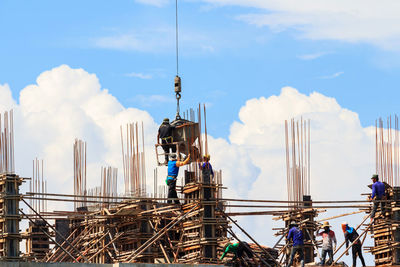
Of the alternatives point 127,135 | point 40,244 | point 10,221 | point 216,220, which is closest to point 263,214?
point 216,220

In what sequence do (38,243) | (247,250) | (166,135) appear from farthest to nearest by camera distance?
(38,243), (166,135), (247,250)

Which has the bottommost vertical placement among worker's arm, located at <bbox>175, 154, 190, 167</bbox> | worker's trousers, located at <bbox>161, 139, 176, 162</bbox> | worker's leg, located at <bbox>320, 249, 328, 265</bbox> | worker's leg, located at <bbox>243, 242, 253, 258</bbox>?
worker's leg, located at <bbox>320, 249, 328, 265</bbox>

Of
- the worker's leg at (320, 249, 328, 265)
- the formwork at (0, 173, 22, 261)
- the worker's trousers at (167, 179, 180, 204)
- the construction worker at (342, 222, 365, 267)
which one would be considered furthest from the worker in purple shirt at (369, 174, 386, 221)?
the formwork at (0, 173, 22, 261)

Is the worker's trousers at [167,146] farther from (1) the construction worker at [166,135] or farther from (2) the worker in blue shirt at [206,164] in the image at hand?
(2) the worker in blue shirt at [206,164]

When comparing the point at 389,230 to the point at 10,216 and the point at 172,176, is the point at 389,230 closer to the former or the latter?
the point at 172,176

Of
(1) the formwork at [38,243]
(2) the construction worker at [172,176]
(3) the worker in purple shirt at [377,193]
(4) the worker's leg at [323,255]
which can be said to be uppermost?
(2) the construction worker at [172,176]

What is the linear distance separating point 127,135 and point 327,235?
1020cm

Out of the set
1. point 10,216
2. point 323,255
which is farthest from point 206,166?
point 10,216

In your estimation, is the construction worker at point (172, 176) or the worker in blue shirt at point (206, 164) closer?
the worker in blue shirt at point (206, 164)

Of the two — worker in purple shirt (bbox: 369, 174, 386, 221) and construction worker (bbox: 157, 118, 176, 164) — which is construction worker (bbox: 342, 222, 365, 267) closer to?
worker in purple shirt (bbox: 369, 174, 386, 221)

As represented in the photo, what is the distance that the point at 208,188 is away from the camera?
3672 centimetres

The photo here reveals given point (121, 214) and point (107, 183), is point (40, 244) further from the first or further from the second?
point (121, 214)

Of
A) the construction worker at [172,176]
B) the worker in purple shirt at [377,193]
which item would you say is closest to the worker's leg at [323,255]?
the worker in purple shirt at [377,193]

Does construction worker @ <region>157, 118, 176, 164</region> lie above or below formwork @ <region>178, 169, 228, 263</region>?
above
